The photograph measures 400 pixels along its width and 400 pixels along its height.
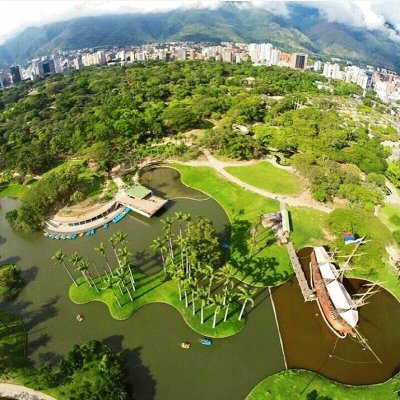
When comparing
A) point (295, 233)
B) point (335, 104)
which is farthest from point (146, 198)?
point (335, 104)

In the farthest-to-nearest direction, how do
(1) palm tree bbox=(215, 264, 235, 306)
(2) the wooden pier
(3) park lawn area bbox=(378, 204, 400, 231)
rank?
(3) park lawn area bbox=(378, 204, 400, 231) → (2) the wooden pier → (1) palm tree bbox=(215, 264, 235, 306)

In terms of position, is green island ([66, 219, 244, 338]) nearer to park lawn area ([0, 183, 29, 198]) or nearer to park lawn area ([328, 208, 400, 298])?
park lawn area ([328, 208, 400, 298])

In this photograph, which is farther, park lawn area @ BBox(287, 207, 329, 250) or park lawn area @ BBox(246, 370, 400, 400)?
park lawn area @ BBox(287, 207, 329, 250)

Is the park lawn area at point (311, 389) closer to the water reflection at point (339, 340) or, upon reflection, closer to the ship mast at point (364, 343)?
the water reflection at point (339, 340)

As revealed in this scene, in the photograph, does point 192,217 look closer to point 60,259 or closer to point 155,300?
point 155,300

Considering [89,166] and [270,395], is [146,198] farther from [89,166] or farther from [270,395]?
[270,395]

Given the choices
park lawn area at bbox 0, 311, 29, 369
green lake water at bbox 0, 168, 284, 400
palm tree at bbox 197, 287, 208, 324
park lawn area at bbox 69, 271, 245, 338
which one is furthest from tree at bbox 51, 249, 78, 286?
palm tree at bbox 197, 287, 208, 324

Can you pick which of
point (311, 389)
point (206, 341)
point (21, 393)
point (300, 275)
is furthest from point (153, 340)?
point (300, 275)
